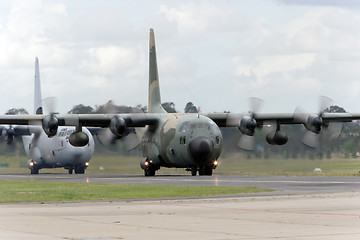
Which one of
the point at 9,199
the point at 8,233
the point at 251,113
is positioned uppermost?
the point at 251,113

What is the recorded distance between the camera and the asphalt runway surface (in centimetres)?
1500

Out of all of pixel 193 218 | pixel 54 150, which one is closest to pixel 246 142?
pixel 54 150

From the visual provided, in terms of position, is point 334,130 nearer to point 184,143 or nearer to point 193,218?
point 184,143

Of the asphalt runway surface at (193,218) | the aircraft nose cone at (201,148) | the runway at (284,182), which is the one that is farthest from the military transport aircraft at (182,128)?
the asphalt runway surface at (193,218)

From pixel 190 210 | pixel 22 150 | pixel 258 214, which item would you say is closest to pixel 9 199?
pixel 190 210

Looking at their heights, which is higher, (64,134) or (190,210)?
(64,134)

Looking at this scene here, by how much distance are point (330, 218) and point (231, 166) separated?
111 feet

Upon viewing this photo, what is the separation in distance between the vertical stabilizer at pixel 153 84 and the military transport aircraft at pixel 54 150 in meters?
7.22

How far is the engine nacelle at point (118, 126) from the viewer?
49969 mm

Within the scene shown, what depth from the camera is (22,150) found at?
70500 mm

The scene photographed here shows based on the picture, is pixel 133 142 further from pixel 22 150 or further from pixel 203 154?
pixel 22 150

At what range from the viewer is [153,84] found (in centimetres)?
5759

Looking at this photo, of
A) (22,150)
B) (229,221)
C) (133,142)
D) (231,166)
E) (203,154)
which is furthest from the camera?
(22,150)

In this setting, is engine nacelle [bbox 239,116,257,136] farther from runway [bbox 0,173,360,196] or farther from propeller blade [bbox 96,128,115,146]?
propeller blade [bbox 96,128,115,146]
